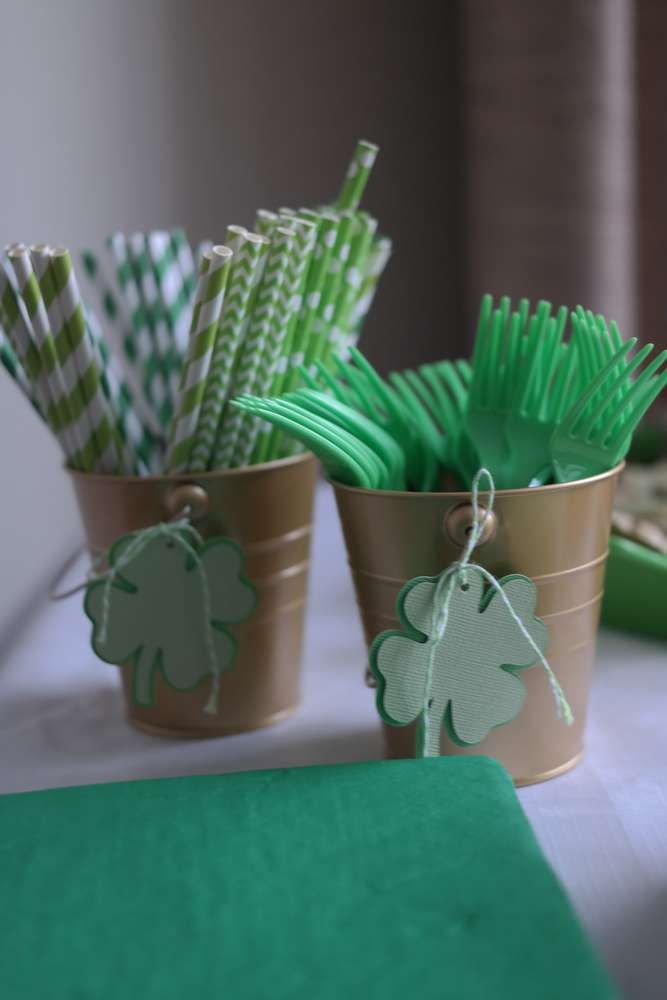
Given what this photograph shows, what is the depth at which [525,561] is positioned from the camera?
0.43m

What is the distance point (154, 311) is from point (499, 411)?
207 millimetres

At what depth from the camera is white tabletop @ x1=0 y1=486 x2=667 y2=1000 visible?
381mm

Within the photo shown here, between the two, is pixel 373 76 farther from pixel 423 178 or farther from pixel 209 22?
pixel 209 22

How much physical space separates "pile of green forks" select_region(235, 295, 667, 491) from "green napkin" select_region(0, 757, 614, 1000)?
130mm

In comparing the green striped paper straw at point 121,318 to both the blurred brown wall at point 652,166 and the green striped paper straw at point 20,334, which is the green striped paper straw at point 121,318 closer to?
the green striped paper straw at point 20,334

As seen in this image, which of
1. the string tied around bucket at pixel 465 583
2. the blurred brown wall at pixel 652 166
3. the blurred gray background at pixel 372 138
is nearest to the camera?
the string tied around bucket at pixel 465 583

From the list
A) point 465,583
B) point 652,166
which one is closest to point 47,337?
point 465,583

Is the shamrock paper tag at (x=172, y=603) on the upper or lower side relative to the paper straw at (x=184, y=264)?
lower

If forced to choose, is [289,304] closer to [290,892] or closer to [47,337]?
[47,337]

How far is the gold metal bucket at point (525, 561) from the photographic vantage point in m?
0.42

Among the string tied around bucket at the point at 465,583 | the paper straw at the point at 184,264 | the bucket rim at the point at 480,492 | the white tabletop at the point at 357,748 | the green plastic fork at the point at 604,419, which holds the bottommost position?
the white tabletop at the point at 357,748

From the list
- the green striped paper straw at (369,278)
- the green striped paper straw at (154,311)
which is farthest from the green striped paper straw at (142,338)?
the green striped paper straw at (369,278)

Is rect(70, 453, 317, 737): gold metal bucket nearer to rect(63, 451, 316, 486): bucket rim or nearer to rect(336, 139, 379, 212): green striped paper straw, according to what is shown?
rect(63, 451, 316, 486): bucket rim

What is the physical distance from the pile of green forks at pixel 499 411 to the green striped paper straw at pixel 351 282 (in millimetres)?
16
